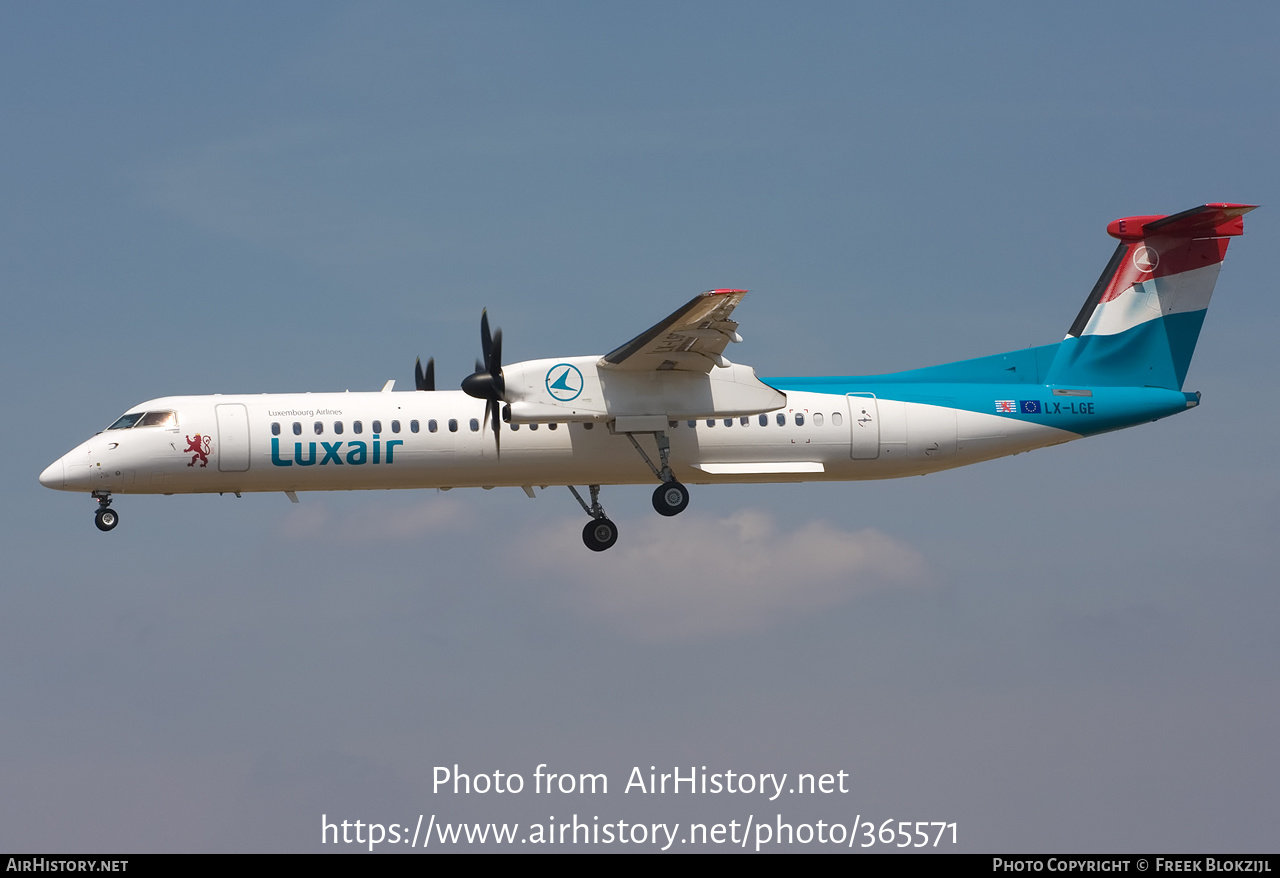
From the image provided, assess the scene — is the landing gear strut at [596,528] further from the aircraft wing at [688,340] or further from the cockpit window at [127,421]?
the cockpit window at [127,421]

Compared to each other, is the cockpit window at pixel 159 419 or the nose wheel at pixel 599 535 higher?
the cockpit window at pixel 159 419

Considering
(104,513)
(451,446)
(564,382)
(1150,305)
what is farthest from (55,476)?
(1150,305)

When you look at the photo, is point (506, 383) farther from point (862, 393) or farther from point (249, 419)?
point (862, 393)

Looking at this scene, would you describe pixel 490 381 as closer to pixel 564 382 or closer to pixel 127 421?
pixel 564 382

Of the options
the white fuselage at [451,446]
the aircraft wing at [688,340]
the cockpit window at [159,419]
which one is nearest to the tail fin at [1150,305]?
the white fuselage at [451,446]

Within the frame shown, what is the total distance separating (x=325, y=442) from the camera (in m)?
27.8

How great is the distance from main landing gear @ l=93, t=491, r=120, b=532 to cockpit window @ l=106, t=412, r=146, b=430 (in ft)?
4.25

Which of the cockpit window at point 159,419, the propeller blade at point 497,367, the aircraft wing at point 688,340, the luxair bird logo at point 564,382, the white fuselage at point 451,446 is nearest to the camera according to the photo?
the aircraft wing at point 688,340

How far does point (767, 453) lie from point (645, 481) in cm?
250

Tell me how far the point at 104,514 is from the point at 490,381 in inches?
310

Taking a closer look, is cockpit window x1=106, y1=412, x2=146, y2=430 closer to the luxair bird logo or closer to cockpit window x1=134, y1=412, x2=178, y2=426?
cockpit window x1=134, y1=412, x2=178, y2=426

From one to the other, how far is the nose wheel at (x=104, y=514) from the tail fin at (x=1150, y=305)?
1919cm

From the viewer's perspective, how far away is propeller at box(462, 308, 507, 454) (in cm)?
2706

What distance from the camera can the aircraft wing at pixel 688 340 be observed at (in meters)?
25.7
